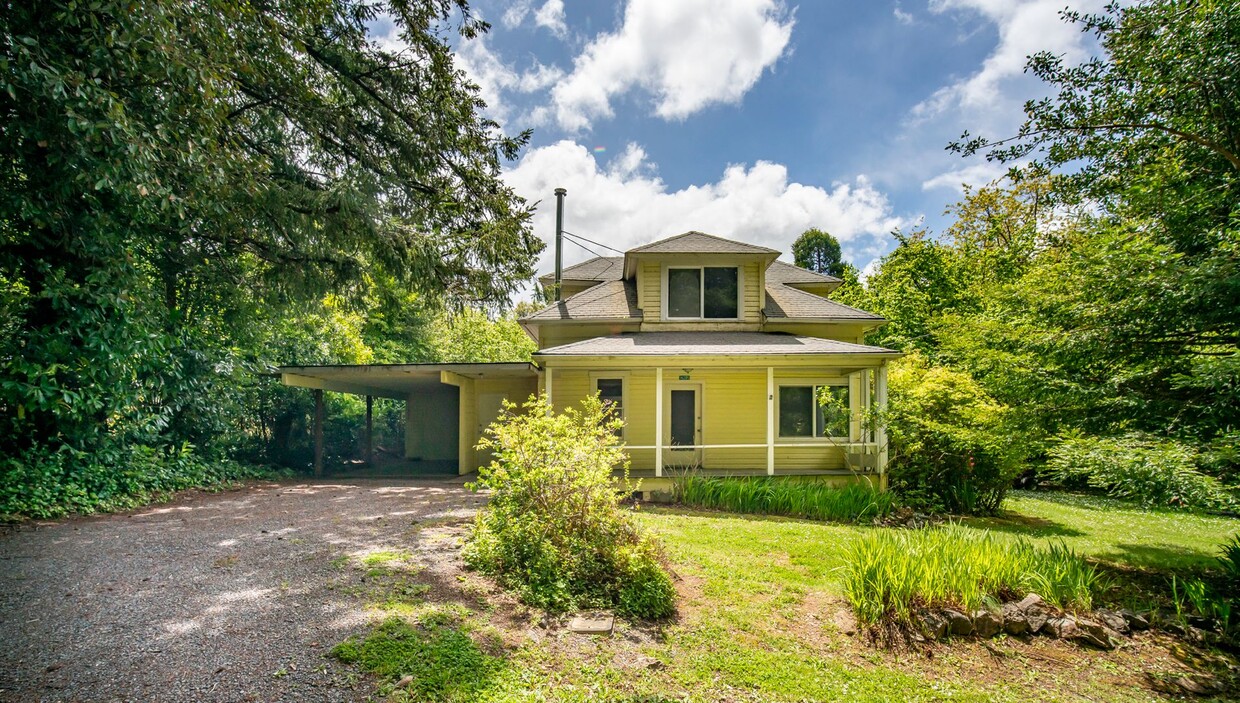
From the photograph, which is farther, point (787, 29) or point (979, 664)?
point (787, 29)

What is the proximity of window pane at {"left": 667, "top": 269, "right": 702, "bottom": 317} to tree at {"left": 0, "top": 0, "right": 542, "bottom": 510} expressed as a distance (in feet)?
13.0

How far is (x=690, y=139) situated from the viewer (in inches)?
652

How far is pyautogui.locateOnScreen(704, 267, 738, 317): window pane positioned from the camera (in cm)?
1316

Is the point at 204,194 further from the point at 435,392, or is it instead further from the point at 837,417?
the point at 435,392

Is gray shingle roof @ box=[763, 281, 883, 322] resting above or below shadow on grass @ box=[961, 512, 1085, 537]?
above

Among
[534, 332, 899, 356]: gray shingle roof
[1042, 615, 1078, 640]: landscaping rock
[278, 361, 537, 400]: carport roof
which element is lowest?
[1042, 615, 1078, 640]: landscaping rock

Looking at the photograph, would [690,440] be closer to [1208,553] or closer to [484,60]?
[1208,553]

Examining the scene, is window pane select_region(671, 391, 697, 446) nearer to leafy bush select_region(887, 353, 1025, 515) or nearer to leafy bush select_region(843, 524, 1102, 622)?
leafy bush select_region(887, 353, 1025, 515)

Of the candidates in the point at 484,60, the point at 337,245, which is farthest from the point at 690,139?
the point at 337,245

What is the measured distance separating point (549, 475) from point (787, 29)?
9970 mm

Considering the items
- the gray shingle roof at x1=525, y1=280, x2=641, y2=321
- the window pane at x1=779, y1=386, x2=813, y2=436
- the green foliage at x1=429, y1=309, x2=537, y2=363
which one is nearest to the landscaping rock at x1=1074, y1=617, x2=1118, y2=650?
the window pane at x1=779, y1=386, x2=813, y2=436

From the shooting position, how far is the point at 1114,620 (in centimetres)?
507

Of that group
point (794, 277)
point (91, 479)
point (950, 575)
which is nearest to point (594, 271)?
point (794, 277)

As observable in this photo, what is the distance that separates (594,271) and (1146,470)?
1370 cm
